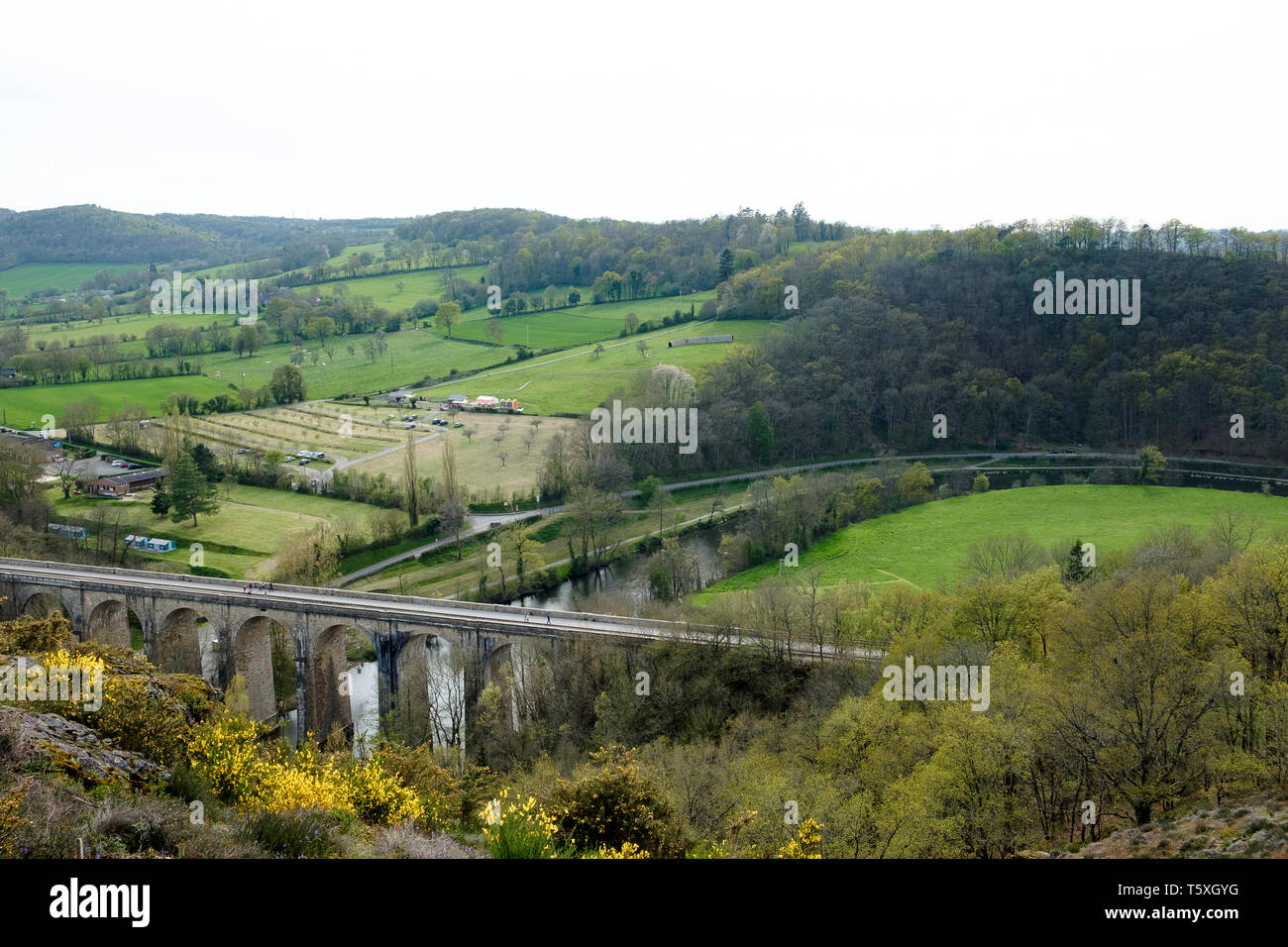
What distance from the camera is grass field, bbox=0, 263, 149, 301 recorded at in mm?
151625

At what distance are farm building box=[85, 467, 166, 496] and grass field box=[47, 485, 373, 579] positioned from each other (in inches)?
47.3

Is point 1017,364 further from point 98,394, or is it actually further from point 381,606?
point 98,394

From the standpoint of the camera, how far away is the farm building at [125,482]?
67375mm

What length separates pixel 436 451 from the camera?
75.4m

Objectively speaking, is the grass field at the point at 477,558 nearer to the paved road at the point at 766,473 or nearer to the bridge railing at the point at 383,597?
the paved road at the point at 766,473

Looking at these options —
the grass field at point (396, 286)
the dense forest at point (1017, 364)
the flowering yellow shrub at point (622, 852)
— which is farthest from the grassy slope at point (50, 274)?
the flowering yellow shrub at point (622, 852)

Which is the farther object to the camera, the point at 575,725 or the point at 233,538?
the point at 233,538

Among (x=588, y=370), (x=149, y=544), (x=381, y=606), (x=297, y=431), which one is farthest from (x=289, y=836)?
(x=588, y=370)

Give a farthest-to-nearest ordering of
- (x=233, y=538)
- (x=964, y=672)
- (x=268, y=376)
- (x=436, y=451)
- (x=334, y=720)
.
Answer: (x=268, y=376) → (x=436, y=451) → (x=233, y=538) → (x=334, y=720) → (x=964, y=672)

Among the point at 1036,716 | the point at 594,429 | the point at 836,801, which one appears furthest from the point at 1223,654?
the point at 594,429

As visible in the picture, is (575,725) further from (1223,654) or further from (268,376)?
(268,376)

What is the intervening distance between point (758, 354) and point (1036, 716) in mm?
68579

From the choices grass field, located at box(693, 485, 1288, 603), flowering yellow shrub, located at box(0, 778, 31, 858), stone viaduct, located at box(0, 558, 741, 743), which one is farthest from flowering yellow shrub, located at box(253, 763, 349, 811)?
grass field, located at box(693, 485, 1288, 603)

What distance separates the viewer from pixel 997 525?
207ft
